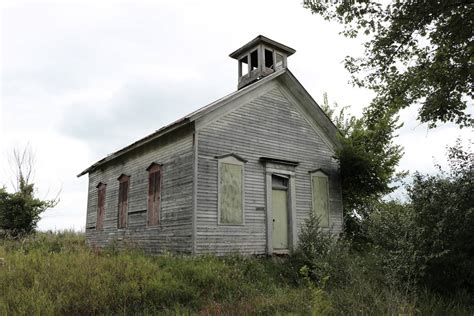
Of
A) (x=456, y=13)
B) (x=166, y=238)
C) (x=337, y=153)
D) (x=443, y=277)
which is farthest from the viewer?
(x=337, y=153)

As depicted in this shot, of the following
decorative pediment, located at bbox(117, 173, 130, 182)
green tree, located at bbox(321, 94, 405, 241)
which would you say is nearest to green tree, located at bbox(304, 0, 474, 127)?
green tree, located at bbox(321, 94, 405, 241)

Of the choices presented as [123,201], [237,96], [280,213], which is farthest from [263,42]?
[123,201]

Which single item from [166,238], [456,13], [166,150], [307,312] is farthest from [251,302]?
[456,13]

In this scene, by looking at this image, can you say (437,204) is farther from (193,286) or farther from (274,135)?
(274,135)

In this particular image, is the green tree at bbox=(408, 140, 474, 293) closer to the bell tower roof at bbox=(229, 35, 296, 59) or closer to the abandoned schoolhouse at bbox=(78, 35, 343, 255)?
the abandoned schoolhouse at bbox=(78, 35, 343, 255)

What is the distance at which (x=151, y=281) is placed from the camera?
25.5ft

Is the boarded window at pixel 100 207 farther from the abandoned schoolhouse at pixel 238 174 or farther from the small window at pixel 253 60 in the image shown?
the small window at pixel 253 60

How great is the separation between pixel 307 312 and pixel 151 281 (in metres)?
3.23

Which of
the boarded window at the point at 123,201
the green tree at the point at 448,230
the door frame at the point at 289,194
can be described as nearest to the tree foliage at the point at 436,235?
the green tree at the point at 448,230

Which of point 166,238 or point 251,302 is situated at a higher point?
point 166,238

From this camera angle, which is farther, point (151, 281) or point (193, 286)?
point (193, 286)

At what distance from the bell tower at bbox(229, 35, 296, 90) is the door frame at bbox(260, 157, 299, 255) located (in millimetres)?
3513

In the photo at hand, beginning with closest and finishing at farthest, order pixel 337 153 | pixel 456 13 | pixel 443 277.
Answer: pixel 443 277, pixel 456 13, pixel 337 153

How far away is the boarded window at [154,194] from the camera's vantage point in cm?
1279
